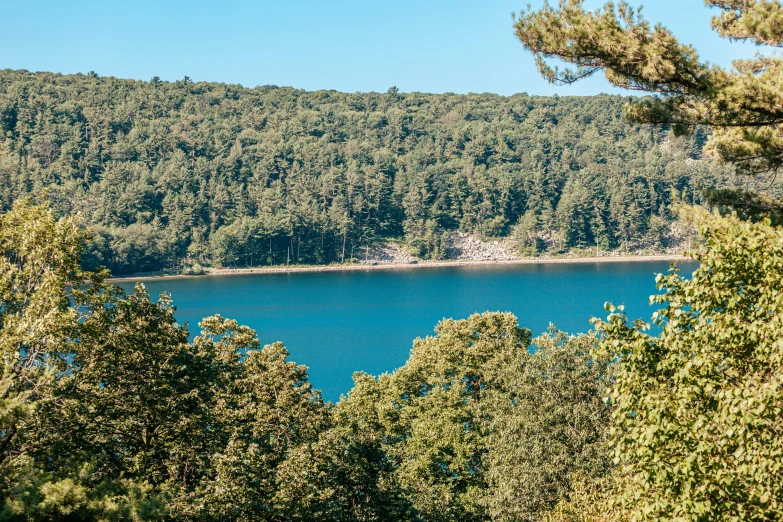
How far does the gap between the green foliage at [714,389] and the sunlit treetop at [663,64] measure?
4.50 m

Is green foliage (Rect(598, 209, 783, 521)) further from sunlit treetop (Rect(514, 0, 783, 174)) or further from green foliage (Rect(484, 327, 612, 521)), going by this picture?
green foliage (Rect(484, 327, 612, 521))

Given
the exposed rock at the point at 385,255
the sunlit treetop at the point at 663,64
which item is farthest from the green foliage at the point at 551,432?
the exposed rock at the point at 385,255

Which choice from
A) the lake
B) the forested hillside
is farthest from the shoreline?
the lake

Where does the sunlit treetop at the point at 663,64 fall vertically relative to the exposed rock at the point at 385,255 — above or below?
above

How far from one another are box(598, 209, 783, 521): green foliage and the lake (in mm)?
36383

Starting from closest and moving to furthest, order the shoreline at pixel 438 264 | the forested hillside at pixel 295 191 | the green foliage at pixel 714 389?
the green foliage at pixel 714 389 < the shoreline at pixel 438 264 < the forested hillside at pixel 295 191

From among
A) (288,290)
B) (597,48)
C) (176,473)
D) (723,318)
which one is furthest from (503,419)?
(288,290)

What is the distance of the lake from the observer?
206 ft

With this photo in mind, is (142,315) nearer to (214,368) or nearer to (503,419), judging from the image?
(214,368)

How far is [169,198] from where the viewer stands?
157 meters

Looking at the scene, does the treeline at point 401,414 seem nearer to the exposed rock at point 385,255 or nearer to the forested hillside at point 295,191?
the forested hillside at point 295,191

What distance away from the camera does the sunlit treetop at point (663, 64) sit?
1177cm

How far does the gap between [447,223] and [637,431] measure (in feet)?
545

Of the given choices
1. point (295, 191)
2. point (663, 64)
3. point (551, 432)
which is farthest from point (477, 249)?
point (663, 64)
